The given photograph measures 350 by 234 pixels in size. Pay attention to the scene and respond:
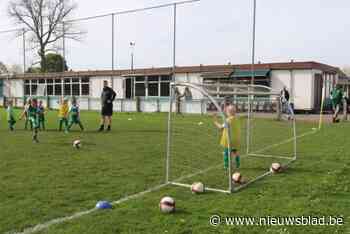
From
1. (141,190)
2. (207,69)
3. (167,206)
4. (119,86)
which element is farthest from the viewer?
(119,86)

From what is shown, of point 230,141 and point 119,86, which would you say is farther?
point 119,86

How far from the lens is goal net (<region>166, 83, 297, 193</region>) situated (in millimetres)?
6645

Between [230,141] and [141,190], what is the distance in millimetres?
1716

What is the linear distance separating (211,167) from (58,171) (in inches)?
117

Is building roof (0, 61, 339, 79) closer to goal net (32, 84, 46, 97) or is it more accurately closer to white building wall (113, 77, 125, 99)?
white building wall (113, 77, 125, 99)

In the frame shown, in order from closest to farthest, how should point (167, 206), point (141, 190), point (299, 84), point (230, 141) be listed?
point (167, 206), point (141, 190), point (230, 141), point (299, 84)

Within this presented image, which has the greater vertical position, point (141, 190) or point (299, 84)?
point (299, 84)

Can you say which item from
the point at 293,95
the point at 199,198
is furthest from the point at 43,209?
the point at 293,95

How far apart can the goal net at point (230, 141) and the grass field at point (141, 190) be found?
0.38 ft

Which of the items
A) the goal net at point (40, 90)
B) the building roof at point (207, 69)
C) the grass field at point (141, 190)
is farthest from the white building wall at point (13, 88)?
the grass field at point (141, 190)

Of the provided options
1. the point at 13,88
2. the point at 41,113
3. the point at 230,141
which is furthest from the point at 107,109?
the point at 13,88

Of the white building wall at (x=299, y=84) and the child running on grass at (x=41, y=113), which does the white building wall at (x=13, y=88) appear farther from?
the child running on grass at (x=41, y=113)

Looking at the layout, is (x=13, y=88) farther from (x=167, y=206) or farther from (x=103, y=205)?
(x=167, y=206)

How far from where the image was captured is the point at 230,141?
21.6ft
